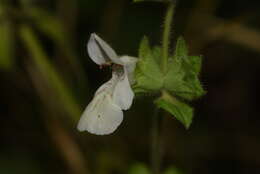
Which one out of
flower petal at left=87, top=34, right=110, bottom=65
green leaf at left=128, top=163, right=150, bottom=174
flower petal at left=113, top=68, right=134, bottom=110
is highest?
flower petal at left=87, top=34, right=110, bottom=65

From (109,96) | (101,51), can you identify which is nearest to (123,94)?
(109,96)

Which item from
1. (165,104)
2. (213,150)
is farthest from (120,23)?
(165,104)

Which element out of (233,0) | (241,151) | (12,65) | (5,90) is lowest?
(241,151)

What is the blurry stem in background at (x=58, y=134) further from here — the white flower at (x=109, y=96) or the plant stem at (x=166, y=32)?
the plant stem at (x=166, y=32)

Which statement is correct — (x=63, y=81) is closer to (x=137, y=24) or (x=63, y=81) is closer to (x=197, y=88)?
(x=137, y=24)

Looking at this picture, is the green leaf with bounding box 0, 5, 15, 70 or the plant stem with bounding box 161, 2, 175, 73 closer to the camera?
the plant stem with bounding box 161, 2, 175, 73

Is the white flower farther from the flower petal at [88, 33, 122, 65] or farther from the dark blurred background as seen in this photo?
the dark blurred background

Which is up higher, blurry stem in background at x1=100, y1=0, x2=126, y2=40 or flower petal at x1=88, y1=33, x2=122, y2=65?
flower petal at x1=88, y1=33, x2=122, y2=65

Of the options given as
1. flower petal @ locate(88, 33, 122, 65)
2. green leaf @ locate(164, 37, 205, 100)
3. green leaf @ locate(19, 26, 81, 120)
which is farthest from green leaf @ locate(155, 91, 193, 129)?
green leaf @ locate(19, 26, 81, 120)
